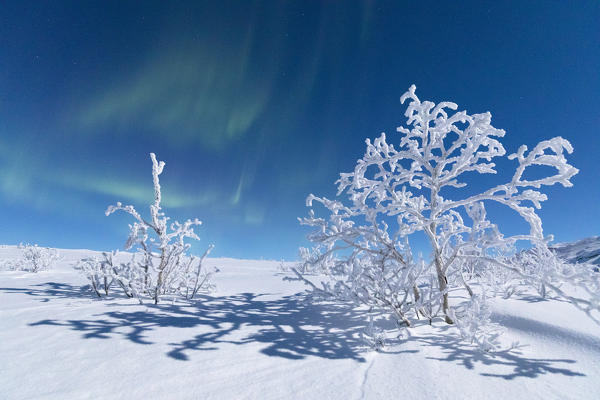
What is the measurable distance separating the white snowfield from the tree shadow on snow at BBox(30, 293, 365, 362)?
1cm

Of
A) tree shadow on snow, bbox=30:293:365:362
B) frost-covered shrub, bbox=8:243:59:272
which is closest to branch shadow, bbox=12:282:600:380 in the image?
tree shadow on snow, bbox=30:293:365:362

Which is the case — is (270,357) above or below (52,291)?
below

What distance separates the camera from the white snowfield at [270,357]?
158cm

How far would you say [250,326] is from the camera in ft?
8.96

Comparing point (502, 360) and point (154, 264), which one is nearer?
point (502, 360)

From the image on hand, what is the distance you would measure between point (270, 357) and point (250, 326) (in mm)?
780

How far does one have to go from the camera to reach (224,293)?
466 cm

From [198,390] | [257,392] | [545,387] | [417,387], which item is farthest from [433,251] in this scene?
[198,390]

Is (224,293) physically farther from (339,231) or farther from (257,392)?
(257,392)

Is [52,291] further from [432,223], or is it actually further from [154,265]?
[432,223]

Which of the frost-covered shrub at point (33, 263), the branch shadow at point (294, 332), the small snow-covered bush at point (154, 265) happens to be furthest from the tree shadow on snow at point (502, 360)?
the frost-covered shrub at point (33, 263)

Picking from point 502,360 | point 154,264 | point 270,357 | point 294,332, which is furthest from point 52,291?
point 502,360

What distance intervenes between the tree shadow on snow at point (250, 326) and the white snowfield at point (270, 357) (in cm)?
1

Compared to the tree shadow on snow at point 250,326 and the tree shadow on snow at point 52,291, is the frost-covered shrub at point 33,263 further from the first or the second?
the tree shadow on snow at point 250,326
